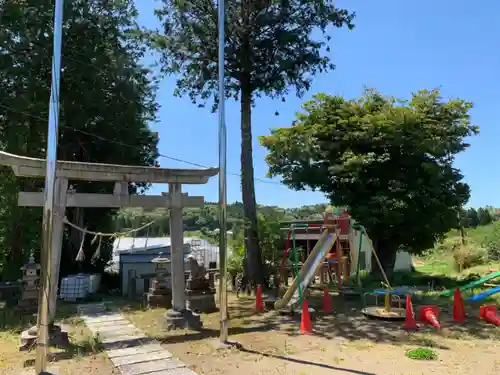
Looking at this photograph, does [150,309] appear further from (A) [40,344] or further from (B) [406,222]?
(B) [406,222]

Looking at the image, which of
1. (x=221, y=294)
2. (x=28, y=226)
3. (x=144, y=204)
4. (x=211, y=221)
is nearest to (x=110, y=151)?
(x=28, y=226)

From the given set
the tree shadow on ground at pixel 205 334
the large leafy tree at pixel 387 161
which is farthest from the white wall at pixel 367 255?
the tree shadow on ground at pixel 205 334

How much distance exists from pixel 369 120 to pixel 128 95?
32.2 feet

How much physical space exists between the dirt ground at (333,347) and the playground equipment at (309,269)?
544mm

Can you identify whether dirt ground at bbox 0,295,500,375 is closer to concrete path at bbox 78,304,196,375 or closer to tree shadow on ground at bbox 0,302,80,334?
concrete path at bbox 78,304,196,375

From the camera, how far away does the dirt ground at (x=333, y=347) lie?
20.5ft

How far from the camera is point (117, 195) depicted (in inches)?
337

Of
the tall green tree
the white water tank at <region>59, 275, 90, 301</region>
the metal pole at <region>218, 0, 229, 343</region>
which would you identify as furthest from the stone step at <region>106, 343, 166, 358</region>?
the tall green tree

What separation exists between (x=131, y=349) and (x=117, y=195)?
3.08m

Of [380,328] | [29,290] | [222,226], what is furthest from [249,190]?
[29,290]

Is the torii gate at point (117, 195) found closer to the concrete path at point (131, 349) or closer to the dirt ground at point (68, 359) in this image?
the dirt ground at point (68, 359)

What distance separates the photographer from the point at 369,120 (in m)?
13.9

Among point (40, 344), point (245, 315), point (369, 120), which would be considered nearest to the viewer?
point (40, 344)

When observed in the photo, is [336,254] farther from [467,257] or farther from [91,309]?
[467,257]
